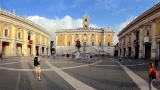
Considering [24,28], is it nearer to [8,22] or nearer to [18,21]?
[18,21]

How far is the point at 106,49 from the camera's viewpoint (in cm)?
7881

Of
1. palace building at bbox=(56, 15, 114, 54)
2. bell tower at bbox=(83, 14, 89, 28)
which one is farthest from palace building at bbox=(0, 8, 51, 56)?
bell tower at bbox=(83, 14, 89, 28)

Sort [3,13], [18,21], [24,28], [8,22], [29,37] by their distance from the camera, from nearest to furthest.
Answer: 1. [3,13]
2. [8,22]
3. [18,21]
4. [24,28]
5. [29,37]

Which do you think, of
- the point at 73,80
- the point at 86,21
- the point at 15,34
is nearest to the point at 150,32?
the point at 73,80

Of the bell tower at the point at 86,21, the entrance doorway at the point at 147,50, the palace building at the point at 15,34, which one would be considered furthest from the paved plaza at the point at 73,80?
the bell tower at the point at 86,21

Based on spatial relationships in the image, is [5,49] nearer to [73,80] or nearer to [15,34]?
[15,34]

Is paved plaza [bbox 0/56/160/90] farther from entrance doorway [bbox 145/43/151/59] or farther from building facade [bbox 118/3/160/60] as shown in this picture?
entrance doorway [bbox 145/43/151/59]

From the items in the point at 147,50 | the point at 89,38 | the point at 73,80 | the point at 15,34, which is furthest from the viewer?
the point at 89,38

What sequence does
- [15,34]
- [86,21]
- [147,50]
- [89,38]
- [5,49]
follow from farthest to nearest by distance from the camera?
1. [86,21]
2. [89,38]
3. [15,34]
4. [5,49]
5. [147,50]

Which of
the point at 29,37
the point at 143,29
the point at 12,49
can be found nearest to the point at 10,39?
the point at 12,49

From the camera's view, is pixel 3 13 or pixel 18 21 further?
pixel 18 21

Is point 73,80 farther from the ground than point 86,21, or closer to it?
closer to it

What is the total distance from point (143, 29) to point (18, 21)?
34359 mm

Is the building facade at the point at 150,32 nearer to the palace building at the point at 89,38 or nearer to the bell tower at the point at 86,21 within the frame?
the palace building at the point at 89,38
